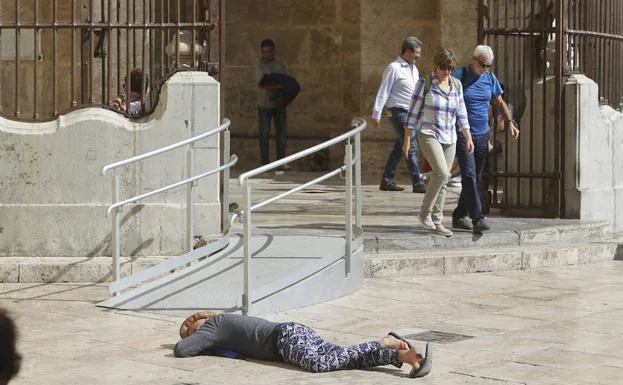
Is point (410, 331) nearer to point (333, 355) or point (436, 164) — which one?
point (333, 355)

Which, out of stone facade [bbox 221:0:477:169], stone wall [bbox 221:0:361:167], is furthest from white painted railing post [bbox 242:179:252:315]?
stone wall [bbox 221:0:361:167]

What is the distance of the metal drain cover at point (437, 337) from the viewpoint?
873 centimetres

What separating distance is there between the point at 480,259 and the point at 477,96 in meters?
1.57

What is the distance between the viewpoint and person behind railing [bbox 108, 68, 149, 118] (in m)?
11.7

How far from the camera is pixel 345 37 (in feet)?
70.6

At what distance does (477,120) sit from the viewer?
12.6 meters

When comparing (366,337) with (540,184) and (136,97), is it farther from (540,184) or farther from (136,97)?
(540,184)

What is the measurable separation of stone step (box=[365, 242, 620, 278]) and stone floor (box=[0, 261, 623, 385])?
14 cm

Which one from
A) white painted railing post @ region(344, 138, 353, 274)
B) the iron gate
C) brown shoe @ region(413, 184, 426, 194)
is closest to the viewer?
white painted railing post @ region(344, 138, 353, 274)

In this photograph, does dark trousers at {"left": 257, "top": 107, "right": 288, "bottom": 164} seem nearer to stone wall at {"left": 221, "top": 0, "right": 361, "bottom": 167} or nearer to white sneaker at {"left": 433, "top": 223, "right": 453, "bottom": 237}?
stone wall at {"left": 221, "top": 0, "right": 361, "bottom": 167}

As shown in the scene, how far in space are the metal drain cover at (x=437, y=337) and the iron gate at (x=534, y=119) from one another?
16.3 ft

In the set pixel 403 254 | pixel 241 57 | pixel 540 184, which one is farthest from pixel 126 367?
pixel 241 57

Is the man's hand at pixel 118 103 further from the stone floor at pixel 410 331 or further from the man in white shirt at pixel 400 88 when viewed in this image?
the man in white shirt at pixel 400 88

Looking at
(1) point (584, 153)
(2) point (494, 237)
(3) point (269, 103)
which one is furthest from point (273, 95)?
(2) point (494, 237)
